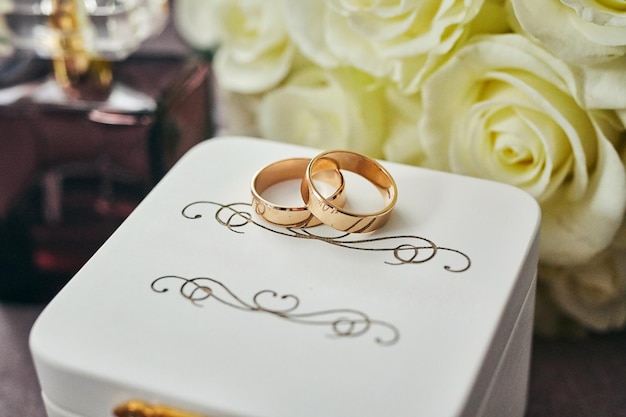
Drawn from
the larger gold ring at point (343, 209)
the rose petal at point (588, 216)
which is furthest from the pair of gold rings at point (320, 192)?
the rose petal at point (588, 216)

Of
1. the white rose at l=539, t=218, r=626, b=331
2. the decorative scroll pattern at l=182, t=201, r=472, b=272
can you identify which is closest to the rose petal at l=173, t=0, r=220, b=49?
the decorative scroll pattern at l=182, t=201, r=472, b=272

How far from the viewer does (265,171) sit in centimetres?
55

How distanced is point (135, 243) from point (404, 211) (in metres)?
0.16

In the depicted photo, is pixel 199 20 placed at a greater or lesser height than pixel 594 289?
greater

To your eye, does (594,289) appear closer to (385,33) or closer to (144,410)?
(385,33)

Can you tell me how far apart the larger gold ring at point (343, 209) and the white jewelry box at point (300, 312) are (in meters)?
0.01

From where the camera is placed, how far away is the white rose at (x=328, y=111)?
617 millimetres

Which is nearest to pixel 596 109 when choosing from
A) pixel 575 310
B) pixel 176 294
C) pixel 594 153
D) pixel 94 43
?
pixel 594 153

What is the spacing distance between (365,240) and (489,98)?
145mm

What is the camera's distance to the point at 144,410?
1.38ft

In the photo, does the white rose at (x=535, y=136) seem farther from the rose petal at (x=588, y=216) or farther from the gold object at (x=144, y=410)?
the gold object at (x=144, y=410)

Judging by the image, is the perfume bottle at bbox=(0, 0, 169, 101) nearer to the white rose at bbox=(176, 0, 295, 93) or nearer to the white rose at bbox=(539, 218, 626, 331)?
the white rose at bbox=(176, 0, 295, 93)

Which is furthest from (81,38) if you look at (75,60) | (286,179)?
(286,179)

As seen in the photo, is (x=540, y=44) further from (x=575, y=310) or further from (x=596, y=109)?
(x=575, y=310)
